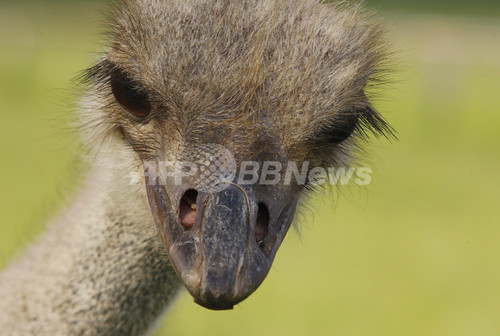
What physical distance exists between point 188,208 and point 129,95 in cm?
35

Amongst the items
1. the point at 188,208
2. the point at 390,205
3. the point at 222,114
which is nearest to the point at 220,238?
the point at 188,208

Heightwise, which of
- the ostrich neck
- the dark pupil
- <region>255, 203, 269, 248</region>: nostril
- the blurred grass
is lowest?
the blurred grass

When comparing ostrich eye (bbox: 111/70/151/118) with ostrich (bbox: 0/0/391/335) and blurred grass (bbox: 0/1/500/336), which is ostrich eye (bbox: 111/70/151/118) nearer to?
ostrich (bbox: 0/0/391/335)

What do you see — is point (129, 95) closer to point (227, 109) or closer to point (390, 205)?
point (227, 109)

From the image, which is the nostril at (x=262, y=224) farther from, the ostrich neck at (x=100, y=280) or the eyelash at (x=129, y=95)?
the ostrich neck at (x=100, y=280)

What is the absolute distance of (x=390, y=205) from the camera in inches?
316

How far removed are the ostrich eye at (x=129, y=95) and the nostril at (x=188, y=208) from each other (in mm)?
267

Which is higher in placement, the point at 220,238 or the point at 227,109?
the point at 227,109

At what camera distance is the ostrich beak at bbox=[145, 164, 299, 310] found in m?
1.76

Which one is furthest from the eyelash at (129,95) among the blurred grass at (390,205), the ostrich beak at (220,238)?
the blurred grass at (390,205)

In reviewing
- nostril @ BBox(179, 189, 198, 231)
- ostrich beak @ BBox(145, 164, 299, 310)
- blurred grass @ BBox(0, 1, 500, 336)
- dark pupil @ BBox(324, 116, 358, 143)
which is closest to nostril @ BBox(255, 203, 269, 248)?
ostrich beak @ BBox(145, 164, 299, 310)

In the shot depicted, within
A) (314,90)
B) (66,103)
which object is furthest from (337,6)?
(66,103)

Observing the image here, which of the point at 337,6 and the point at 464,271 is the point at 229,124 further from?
the point at 464,271

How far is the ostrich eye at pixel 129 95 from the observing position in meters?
2.03
